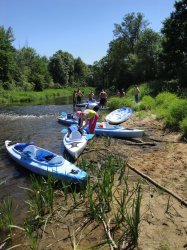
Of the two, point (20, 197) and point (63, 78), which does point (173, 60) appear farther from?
point (63, 78)

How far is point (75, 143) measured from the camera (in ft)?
36.4

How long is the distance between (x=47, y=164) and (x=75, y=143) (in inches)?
95.5

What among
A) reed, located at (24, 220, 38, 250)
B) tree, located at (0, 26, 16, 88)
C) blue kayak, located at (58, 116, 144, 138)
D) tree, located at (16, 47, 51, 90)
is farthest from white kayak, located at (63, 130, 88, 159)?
tree, located at (16, 47, 51, 90)

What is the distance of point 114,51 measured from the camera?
54.1 meters

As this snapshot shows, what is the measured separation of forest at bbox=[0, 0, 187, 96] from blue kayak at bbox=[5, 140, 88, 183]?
18.9 metres

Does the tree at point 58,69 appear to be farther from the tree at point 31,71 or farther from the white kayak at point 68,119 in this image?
the white kayak at point 68,119

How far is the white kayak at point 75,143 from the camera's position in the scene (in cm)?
1038

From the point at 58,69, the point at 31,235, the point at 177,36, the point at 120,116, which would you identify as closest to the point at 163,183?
the point at 31,235

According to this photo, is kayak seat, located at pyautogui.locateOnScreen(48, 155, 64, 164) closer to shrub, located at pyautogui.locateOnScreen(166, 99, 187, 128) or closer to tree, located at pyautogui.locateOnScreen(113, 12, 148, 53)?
shrub, located at pyautogui.locateOnScreen(166, 99, 187, 128)

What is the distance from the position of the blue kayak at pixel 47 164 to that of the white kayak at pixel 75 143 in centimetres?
101

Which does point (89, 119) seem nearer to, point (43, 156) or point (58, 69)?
point (43, 156)

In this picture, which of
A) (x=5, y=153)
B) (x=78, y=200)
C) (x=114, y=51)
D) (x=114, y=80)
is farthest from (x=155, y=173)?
(x=114, y=51)

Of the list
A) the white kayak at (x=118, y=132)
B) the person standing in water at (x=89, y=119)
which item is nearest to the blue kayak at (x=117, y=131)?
the white kayak at (x=118, y=132)

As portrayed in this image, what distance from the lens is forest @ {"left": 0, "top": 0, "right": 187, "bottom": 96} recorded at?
29.1 metres
